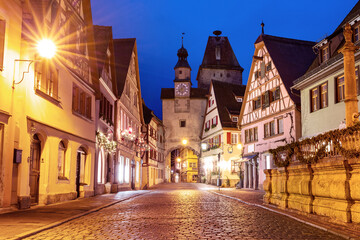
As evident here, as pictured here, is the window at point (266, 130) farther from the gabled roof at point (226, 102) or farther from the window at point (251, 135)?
the gabled roof at point (226, 102)

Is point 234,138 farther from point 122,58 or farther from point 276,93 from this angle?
point 122,58

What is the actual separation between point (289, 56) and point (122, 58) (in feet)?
45.5

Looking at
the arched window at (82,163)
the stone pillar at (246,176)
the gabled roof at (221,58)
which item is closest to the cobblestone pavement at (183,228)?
the arched window at (82,163)

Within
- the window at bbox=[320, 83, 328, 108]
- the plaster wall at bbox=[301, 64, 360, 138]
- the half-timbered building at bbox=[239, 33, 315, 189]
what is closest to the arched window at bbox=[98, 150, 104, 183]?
the plaster wall at bbox=[301, 64, 360, 138]

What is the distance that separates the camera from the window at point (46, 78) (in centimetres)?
1591

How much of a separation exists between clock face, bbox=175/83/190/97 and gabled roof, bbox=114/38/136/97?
33743 millimetres

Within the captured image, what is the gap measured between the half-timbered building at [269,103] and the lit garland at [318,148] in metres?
16.5

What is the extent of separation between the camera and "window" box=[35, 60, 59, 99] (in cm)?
1591

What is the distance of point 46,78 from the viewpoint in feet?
54.8

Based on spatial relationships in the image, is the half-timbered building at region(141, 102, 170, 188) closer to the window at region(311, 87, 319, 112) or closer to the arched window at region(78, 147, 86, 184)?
the window at region(311, 87, 319, 112)

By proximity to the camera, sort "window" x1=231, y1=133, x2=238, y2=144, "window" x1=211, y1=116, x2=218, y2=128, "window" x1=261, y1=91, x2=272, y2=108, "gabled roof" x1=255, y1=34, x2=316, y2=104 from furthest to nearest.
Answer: "window" x1=211, y1=116, x2=218, y2=128, "window" x1=231, y1=133, x2=238, y2=144, "window" x1=261, y1=91, x2=272, y2=108, "gabled roof" x1=255, y1=34, x2=316, y2=104

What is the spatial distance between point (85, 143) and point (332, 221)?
14.6 metres

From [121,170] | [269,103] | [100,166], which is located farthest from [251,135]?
[100,166]

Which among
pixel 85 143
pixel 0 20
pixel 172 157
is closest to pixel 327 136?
pixel 0 20
